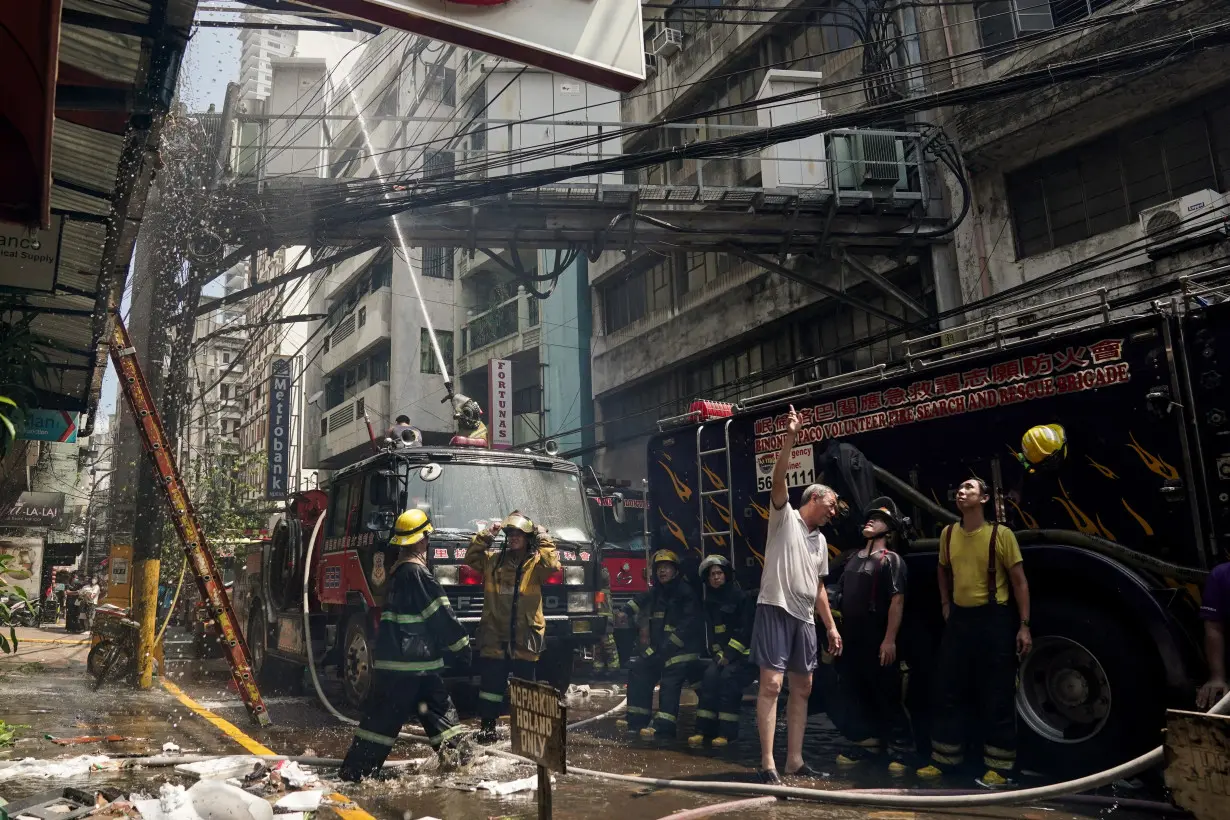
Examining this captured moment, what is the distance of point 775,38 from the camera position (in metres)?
18.2

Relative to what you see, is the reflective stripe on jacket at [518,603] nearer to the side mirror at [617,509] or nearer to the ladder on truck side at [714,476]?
the ladder on truck side at [714,476]

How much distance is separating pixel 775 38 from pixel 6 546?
28105mm

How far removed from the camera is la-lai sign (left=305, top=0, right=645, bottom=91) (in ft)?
16.9

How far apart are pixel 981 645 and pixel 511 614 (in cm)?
344

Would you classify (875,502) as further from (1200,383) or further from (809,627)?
(1200,383)

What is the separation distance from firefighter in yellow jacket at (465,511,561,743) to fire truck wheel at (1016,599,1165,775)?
3.50 metres

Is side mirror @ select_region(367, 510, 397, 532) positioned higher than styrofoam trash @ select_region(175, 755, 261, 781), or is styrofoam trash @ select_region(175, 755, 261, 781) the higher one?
side mirror @ select_region(367, 510, 397, 532)

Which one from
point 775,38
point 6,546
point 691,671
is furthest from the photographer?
point 6,546

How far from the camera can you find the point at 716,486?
8.72 meters

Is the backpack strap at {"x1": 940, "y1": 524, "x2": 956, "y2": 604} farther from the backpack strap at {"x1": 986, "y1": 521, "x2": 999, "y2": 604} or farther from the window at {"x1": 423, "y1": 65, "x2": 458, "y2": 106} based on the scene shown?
the window at {"x1": 423, "y1": 65, "x2": 458, "y2": 106}

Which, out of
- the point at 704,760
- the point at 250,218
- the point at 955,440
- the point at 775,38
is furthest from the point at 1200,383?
the point at 775,38

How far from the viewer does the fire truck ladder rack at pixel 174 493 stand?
9025 millimetres

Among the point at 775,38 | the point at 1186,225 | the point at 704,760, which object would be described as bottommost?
the point at 704,760

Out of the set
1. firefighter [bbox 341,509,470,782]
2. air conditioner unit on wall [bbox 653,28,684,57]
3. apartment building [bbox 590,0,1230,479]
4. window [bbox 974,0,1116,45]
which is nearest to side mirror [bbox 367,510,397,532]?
firefighter [bbox 341,509,470,782]
